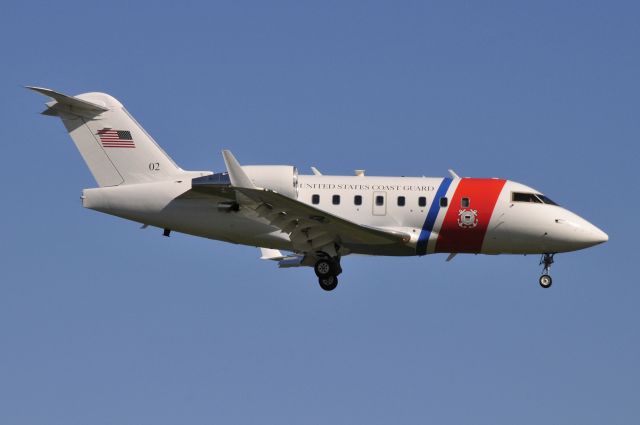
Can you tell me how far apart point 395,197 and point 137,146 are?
842 centimetres

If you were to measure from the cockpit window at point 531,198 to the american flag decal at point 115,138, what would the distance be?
40.5 feet

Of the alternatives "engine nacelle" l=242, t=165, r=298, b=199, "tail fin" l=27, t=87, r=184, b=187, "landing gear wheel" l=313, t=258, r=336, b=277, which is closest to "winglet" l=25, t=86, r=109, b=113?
"tail fin" l=27, t=87, r=184, b=187

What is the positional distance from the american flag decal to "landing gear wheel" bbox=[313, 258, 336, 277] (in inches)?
278

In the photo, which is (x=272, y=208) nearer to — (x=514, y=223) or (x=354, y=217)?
(x=354, y=217)

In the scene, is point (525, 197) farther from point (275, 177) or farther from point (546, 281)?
point (275, 177)

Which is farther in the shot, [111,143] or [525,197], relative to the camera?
[525,197]

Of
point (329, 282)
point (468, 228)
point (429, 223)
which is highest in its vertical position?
point (429, 223)

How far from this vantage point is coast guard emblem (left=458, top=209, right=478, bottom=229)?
4888cm

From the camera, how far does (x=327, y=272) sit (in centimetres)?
4881

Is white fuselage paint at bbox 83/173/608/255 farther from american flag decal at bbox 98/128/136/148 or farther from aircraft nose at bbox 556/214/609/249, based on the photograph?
american flag decal at bbox 98/128/136/148

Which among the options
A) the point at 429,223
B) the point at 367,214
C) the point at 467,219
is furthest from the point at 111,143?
the point at 467,219

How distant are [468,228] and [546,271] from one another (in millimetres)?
3305

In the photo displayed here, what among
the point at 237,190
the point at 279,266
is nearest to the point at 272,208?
the point at 237,190

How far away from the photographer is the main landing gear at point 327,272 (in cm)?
4884
